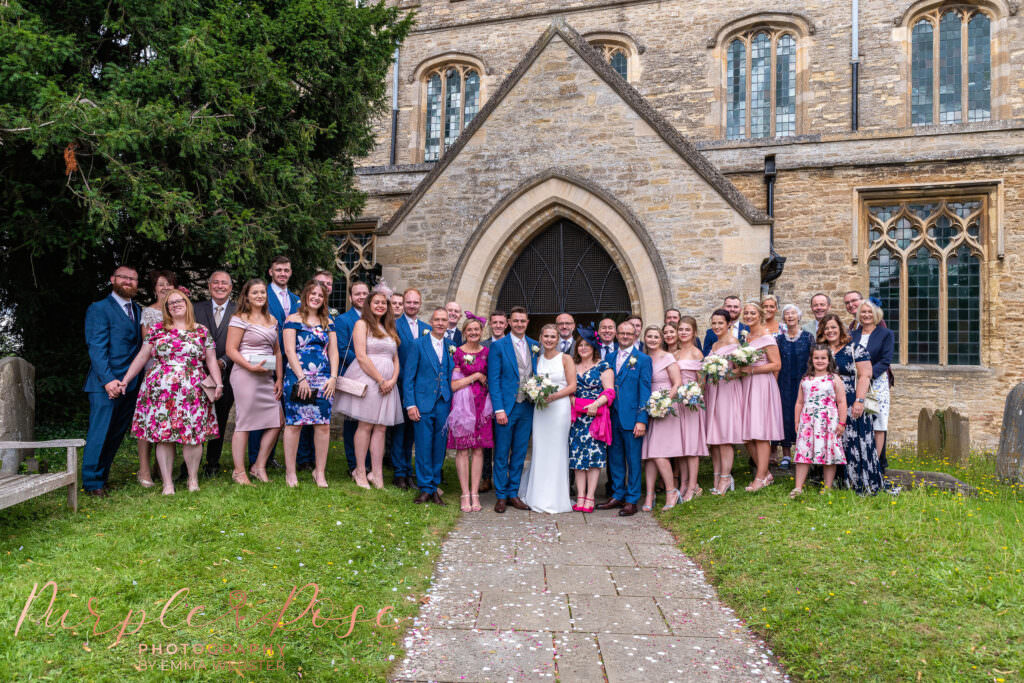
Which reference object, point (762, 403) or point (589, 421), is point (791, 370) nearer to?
point (762, 403)

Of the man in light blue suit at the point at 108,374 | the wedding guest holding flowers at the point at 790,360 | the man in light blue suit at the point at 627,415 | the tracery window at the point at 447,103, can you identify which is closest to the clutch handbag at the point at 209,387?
the man in light blue suit at the point at 108,374

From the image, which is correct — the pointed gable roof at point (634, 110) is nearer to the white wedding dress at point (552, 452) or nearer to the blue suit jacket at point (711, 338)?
the blue suit jacket at point (711, 338)

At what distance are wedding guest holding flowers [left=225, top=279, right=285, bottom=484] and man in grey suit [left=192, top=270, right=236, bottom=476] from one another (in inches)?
18.1

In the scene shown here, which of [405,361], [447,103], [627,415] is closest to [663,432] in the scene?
[627,415]

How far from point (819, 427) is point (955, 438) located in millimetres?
4669

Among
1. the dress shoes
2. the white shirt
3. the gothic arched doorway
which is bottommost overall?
the dress shoes

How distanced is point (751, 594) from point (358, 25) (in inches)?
366

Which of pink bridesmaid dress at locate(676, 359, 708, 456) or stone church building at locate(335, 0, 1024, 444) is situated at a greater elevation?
stone church building at locate(335, 0, 1024, 444)

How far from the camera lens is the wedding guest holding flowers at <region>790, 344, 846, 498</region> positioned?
255 inches

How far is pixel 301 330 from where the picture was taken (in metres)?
6.48

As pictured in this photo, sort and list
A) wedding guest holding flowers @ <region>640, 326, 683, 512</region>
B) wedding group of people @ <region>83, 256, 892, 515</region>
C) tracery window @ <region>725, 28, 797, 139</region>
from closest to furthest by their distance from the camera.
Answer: wedding group of people @ <region>83, 256, 892, 515</region>, wedding guest holding flowers @ <region>640, 326, 683, 512</region>, tracery window @ <region>725, 28, 797, 139</region>

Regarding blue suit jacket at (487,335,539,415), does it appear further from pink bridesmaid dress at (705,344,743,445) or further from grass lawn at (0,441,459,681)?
pink bridesmaid dress at (705,344,743,445)

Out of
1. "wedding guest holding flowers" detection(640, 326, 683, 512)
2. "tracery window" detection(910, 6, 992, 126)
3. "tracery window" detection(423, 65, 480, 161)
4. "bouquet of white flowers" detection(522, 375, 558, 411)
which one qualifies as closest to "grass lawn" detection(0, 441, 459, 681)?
"bouquet of white flowers" detection(522, 375, 558, 411)

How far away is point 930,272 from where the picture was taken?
13195 millimetres
